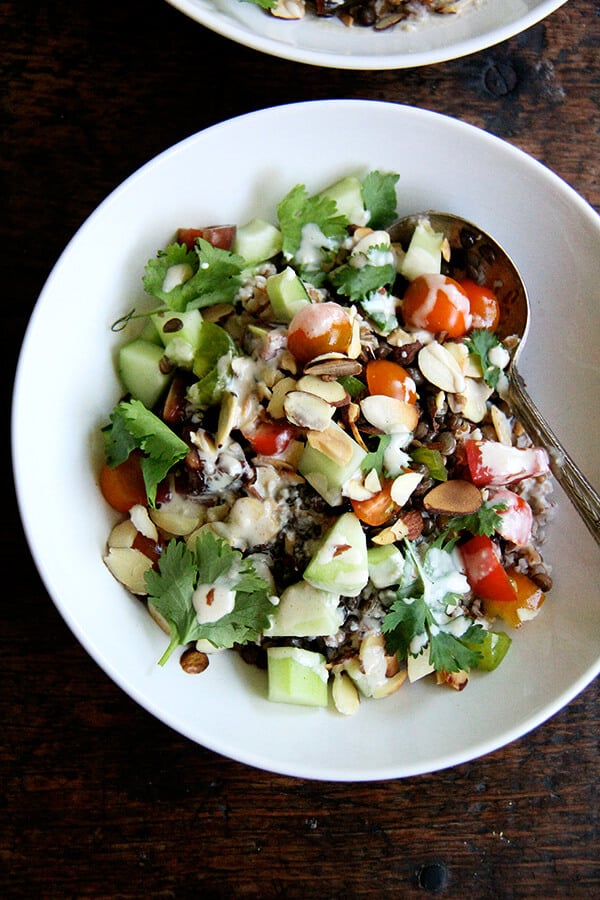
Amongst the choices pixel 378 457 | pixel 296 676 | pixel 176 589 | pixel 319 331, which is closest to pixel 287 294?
pixel 319 331

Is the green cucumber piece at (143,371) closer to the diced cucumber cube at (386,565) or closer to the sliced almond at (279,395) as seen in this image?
the sliced almond at (279,395)

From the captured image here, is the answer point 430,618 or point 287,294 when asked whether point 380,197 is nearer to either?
point 287,294

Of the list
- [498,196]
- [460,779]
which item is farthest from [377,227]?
[460,779]

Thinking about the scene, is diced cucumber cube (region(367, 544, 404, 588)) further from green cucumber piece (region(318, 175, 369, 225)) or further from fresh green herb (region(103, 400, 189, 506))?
green cucumber piece (region(318, 175, 369, 225))

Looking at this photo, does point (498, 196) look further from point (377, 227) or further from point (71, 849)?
point (71, 849)

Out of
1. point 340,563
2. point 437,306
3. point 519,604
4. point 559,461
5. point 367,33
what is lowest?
point 519,604

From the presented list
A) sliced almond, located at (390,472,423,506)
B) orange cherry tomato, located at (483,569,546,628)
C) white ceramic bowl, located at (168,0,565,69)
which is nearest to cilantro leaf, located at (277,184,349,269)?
white ceramic bowl, located at (168,0,565,69)

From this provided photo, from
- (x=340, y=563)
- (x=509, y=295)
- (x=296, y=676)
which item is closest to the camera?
(x=340, y=563)
